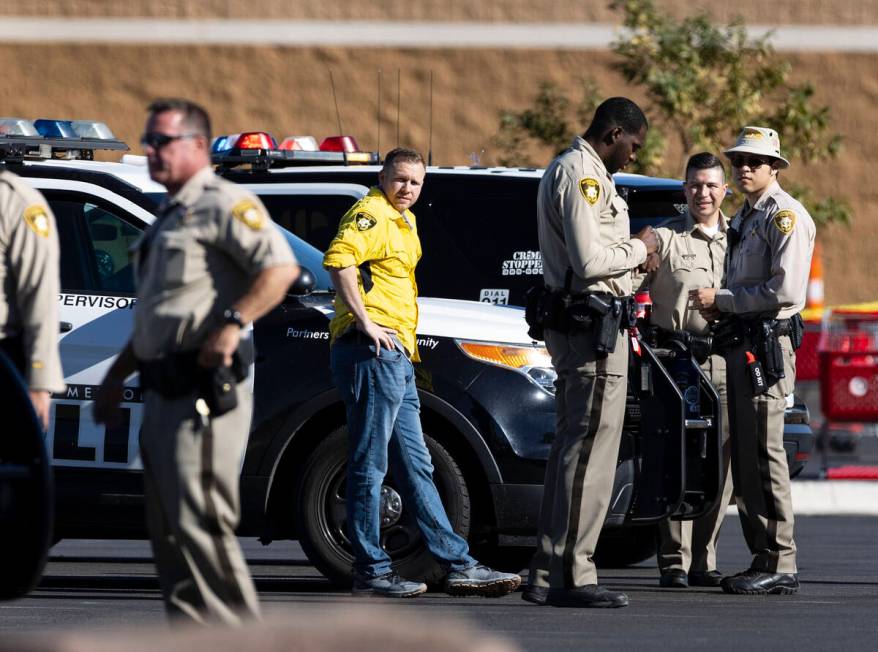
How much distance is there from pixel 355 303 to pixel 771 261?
191 centimetres

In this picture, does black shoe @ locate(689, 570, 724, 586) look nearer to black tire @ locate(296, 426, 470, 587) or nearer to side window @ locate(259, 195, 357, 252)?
black tire @ locate(296, 426, 470, 587)

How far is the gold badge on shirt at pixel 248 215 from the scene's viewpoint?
5.34 meters

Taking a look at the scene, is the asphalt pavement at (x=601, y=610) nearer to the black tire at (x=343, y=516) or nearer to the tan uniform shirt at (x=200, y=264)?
the black tire at (x=343, y=516)

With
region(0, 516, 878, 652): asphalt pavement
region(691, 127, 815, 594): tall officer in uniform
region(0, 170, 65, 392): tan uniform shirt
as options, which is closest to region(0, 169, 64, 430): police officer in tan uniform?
region(0, 170, 65, 392): tan uniform shirt

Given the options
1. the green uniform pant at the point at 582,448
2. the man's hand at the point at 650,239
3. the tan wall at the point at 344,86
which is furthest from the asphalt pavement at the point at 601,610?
the tan wall at the point at 344,86

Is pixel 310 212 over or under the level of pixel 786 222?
over

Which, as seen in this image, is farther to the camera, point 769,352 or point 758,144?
point 758,144

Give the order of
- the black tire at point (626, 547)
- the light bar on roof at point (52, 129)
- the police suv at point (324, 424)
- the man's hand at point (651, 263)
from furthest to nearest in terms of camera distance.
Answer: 1. the black tire at point (626, 547)
2. the light bar on roof at point (52, 129)
3. the police suv at point (324, 424)
4. the man's hand at point (651, 263)

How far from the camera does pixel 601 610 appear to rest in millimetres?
7906

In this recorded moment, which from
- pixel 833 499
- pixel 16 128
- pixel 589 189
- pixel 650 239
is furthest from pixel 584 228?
pixel 833 499

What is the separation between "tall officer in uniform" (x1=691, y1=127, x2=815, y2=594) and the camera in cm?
852

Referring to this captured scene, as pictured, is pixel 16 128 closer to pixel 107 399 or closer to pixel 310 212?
pixel 310 212

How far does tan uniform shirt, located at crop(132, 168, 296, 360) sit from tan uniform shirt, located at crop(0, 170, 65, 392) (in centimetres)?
51

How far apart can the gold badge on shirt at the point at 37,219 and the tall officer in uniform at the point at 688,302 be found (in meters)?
3.70
